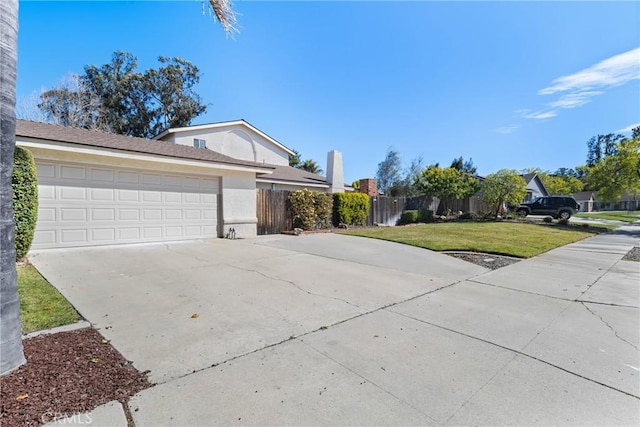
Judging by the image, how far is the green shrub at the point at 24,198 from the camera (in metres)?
6.17

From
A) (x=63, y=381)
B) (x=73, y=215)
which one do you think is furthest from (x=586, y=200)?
(x=63, y=381)

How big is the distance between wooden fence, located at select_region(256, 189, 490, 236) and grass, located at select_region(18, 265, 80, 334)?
7.91 m

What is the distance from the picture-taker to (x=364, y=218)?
663 inches

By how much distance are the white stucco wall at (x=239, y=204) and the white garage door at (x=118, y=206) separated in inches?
14.2

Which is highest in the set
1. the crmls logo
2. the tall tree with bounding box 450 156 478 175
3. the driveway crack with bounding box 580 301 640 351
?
the tall tree with bounding box 450 156 478 175

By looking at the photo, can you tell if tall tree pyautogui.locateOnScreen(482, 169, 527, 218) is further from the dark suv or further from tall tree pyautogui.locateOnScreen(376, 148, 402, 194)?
tall tree pyautogui.locateOnScreen(376, 148, 402, 194)

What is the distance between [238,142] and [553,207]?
2503cm

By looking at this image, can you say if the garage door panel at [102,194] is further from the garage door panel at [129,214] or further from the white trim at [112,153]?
the white trim at [112,153]

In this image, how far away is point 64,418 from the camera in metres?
1.96

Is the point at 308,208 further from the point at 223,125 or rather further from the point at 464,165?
the point at 464,165

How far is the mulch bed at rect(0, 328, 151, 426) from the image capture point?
6.62 feet

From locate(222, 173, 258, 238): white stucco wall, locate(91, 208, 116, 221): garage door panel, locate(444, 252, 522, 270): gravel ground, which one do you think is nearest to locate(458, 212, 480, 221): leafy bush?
locate(444, 252, 522, 270): gravel ground

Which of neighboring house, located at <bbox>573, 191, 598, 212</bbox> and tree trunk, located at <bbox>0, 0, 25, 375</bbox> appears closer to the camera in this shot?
tree trunk, located at <bbox>0, 0, 25, 375</bbox>

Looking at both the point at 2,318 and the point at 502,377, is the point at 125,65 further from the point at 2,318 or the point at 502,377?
the point at 502,377
